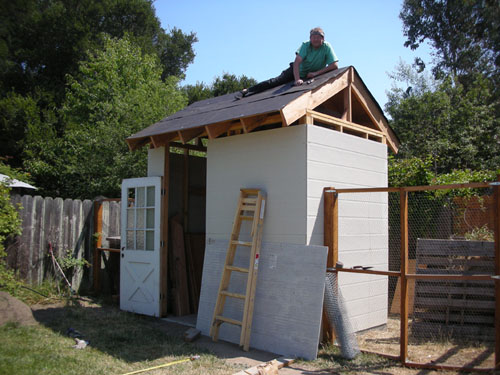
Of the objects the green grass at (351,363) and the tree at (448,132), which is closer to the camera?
the green grass at (351,363)

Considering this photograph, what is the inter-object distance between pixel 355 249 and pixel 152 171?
12.6 ft

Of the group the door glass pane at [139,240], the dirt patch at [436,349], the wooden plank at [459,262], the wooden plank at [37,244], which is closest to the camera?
the dirt patch at [436,349]

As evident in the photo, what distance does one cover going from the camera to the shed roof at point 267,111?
564 cm

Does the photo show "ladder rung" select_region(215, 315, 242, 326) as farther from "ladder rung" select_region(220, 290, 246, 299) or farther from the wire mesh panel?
the wire mesh panel

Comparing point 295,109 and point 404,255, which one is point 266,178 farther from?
point 404,255

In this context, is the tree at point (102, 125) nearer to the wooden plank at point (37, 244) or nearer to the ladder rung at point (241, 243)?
the wooden plank at point (37, 244)

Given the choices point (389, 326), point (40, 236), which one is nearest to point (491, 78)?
point (389, 326)

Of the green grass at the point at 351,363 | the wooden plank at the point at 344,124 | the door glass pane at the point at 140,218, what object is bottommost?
the green grass at the point at 351,363

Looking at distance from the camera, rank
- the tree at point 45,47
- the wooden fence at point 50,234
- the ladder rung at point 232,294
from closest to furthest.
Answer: the ladder rung at point 232,294, the wooden fence at point 50,234, the tree at point 45,47

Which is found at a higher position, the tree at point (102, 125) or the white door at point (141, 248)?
the tree at point (102, 125)

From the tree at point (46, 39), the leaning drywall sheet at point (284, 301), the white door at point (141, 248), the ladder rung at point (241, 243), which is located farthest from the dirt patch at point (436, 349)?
the tree at point (46, 39)

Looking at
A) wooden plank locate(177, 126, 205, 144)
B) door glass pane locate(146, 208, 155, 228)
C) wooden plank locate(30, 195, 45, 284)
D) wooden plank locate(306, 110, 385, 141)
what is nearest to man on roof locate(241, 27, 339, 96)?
wooden plank locate(306, 110, 385, 141)

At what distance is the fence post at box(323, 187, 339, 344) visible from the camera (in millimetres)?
5656

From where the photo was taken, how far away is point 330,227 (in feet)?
18.6
